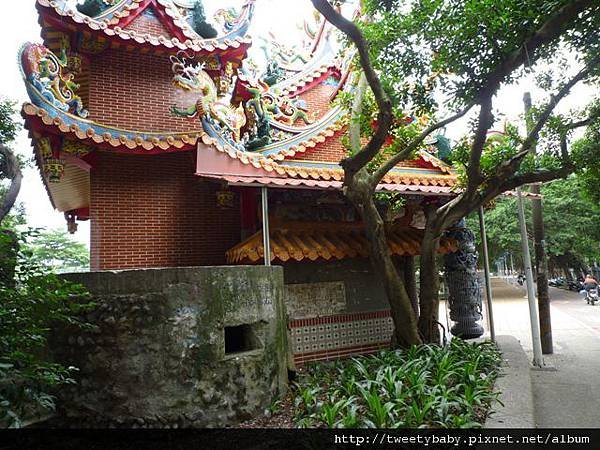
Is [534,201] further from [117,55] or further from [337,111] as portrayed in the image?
[117,55]

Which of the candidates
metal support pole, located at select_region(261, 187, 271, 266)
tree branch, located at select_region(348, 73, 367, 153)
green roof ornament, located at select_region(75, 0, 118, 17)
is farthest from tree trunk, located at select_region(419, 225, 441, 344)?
green roof ornament, located at select_region(75, 0, 118, 17)

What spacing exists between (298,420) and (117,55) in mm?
7463

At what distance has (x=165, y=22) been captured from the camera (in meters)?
8.59

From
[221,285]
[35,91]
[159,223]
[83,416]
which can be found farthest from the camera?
[159,223]

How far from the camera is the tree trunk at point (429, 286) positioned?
7.25m

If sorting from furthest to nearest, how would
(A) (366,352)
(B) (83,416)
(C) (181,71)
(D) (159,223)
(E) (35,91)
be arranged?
(A) (366,352)
(D) (159,223)
(C) (181,71)
(E) (35,91)
(B) (83,416)

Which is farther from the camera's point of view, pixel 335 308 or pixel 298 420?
pixel 335 308

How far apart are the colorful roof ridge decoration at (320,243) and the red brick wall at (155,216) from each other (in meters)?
0.82

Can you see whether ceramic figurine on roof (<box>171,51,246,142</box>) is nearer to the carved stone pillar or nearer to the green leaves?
the green leaves

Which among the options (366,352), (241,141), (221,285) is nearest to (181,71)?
(241,141)

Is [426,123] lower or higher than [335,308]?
higher

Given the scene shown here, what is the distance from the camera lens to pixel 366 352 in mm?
8461

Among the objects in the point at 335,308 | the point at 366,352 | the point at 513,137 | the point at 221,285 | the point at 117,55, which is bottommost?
the point at 366,352

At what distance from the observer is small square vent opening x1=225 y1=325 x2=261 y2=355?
5.39 meters
